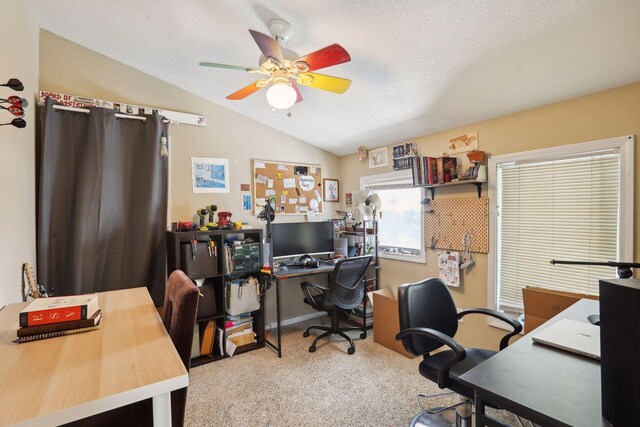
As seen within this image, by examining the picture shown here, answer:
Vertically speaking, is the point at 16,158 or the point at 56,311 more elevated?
the point at 16,158

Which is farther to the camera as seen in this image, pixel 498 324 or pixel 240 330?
pixel 240 330

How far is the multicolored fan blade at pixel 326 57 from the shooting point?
5.01 feet

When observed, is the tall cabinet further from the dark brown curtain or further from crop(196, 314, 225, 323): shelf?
the dark brown curtain

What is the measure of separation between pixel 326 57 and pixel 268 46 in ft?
1.01

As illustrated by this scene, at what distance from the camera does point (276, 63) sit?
168cm

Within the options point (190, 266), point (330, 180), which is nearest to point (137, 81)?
point (190, 266)

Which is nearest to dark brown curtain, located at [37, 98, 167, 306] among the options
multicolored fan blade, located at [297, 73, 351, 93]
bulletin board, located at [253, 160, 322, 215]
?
bulletin board, located at [253, 160, 322, 215]

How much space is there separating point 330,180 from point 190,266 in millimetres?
2052

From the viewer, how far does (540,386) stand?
97 cm

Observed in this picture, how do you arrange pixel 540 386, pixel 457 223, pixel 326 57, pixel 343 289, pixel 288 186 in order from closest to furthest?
1. pixel 540 386
2. pixel 326 57
3. pixel 457 223
4. pixel 343 289
5. pixel 288 186

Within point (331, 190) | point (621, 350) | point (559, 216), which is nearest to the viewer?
point (621, 350)

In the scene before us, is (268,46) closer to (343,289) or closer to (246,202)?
(246,202)

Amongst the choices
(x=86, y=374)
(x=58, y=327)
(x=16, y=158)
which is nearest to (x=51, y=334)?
(x=58, y=327)

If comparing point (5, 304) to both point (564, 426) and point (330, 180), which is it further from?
point (330, 180)
